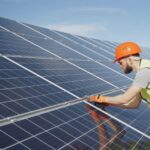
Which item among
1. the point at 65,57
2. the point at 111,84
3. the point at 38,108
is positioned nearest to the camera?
the point at 38,108

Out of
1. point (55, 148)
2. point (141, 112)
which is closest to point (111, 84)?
point (141, 112)

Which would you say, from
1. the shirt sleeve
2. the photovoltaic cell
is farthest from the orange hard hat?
the photovoltaic cell

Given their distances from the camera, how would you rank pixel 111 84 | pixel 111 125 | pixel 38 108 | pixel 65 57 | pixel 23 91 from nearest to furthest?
1. pixel 38 108
2. pixel 23 91
3. pixel 111 125
4. pixel 111 84
5. pixel 65 57

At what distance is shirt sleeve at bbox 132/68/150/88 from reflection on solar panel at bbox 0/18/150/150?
53.9 inches

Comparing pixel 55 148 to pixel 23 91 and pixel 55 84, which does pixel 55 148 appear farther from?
pixel 55 84

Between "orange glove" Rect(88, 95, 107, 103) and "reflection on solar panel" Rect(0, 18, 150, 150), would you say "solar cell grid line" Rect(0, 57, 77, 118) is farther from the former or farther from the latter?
"orange glove" Rect(88, 95, 107, 103)

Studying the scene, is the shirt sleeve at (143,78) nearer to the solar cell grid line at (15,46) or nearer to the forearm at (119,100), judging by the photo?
the forearm at (119,100)

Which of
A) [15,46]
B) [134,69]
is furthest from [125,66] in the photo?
[15,46]

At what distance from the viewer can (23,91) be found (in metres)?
8.52

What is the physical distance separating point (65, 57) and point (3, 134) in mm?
8355

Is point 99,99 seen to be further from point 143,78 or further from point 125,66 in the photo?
point 143,78

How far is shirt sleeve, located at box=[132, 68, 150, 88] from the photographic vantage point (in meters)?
7.83

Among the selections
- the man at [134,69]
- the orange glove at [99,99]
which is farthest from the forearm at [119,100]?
the orange glove at [99,99]

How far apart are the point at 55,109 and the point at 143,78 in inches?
81.0
